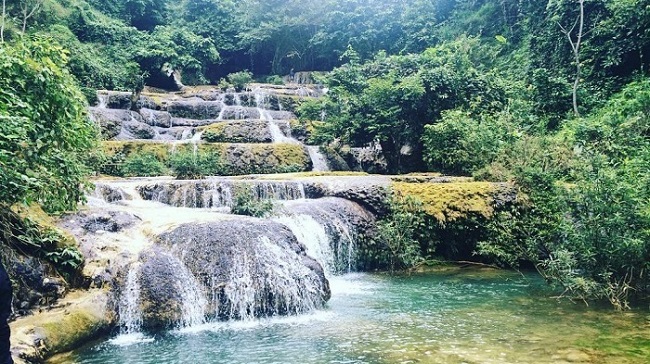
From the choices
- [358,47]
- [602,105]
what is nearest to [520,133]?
[602,105]

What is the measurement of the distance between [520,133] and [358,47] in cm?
2080

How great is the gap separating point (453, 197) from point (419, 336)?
6.64 metres

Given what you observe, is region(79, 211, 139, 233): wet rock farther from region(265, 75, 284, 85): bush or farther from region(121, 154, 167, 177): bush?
region(265, 75, 284, 85): bush

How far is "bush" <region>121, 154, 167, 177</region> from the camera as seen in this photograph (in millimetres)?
17422

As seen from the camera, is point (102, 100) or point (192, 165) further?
point (102, 100)

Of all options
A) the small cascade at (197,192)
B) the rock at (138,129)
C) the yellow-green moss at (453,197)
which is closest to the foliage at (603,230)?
the yellow-green moss at (453,197)

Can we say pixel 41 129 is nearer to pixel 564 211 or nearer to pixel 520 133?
pixel 564 211

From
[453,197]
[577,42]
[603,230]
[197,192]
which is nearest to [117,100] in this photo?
[197,192]

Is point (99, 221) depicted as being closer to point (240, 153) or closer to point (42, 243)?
point (42, 243)

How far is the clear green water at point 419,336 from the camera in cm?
621

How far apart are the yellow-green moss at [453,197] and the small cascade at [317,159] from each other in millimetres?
7569

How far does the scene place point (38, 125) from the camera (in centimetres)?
624

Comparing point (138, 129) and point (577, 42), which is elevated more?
point (577, 42)

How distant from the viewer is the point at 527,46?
24.9m
